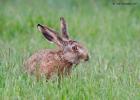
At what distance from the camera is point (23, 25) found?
36.5ft

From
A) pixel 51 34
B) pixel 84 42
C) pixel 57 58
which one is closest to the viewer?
pixel 57 58

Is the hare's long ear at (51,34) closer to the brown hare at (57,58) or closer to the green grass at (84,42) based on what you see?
the brown hare at (57,58)

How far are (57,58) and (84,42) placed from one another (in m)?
3.03

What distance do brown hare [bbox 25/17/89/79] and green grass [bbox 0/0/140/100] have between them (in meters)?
0.12

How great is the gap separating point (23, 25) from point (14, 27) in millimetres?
175

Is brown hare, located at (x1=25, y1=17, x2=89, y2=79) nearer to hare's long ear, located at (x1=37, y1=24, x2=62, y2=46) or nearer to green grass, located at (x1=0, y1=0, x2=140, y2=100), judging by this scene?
hare's long ear, located at (x1=37, y1=24, x2=62, y2=46)

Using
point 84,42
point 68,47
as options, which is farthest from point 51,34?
point 84,42

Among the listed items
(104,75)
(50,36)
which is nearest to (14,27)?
(50,36)

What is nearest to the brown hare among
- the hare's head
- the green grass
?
the hare's head

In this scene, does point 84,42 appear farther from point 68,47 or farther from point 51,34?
point 68,47

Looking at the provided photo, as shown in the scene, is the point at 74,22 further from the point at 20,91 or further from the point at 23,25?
the point at 20,91

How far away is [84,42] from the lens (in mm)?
10320

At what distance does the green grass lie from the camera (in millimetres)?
6191

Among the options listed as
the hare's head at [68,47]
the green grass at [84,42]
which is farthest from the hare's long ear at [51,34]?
the green grass at [84,42]
